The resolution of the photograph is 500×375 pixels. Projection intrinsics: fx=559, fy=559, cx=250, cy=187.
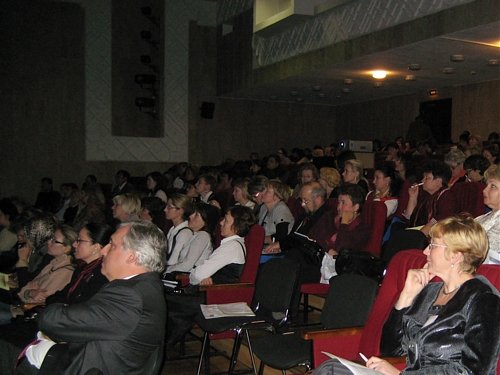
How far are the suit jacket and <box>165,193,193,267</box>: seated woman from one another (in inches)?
87.2

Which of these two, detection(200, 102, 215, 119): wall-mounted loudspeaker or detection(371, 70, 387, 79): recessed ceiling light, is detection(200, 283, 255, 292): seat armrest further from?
detection(200, 102, 215, 119): wall-mounted loudspeaker

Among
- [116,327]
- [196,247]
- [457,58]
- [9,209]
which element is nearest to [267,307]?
[196,247]

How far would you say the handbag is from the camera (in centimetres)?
377

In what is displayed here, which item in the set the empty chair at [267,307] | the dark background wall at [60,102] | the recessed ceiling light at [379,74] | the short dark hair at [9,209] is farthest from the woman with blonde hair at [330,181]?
the dark background wall at [60,102]

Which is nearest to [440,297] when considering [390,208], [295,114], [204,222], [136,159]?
[204,222]

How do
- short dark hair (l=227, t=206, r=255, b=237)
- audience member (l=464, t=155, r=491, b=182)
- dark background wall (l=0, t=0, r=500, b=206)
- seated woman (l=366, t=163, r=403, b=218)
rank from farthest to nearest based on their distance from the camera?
dark background wall (l=0, t=0, r=500, b=206) → seated woman (l=366, t=163, r=403, b=218) → audience member (l=464, t=155, r=491, b=182) → short dark hair (l=227, t=206, r=255, b=237)

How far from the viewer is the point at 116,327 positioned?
2.16 meters

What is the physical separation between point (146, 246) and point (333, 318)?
1157 mm

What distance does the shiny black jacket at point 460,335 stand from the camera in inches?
77.7

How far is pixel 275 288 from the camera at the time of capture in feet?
11.5

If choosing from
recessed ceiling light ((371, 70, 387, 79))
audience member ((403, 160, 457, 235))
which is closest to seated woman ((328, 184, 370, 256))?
audience member ((403, 160, 457, 235))

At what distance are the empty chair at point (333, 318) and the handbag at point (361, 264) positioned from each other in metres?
0.73

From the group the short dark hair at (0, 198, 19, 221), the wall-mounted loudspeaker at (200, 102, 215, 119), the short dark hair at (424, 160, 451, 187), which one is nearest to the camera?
the short dark hair at (424, 160, 451, 187)

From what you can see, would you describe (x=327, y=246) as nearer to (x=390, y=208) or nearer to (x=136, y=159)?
(x=390, y=208)
